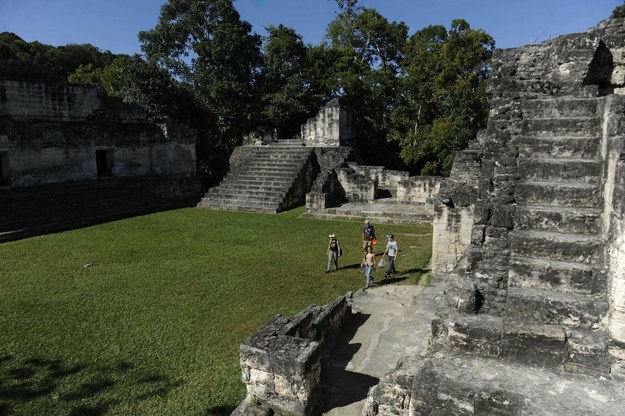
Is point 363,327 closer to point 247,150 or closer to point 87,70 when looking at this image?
point 247,150

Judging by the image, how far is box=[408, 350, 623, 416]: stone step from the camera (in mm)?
2664

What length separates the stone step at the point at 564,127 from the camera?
14.0 feet

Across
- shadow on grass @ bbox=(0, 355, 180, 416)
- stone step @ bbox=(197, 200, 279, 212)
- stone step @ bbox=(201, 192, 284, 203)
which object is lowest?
shadow on grass @ bbox=(0, 355, 180, 416)

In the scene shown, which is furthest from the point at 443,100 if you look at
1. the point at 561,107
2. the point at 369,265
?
the point at 561,107

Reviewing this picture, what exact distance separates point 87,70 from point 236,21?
19.1m

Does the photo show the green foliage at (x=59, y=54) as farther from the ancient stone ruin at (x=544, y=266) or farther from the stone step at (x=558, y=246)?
the stone step at (x=558, y=246)

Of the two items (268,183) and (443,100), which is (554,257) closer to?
(268,183)

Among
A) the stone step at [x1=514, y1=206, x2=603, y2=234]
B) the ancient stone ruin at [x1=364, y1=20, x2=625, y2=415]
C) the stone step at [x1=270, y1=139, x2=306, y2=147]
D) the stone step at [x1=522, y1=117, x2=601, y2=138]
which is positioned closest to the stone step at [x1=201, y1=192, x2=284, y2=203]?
the stone step at [x1=270, y1=139, x2=306, y2=147]

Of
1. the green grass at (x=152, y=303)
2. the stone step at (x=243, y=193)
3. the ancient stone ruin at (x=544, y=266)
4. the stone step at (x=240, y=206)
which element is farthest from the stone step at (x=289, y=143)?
the ancient stone ruin at (x=544, y=266)

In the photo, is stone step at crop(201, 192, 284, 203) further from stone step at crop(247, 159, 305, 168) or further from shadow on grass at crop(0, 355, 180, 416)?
shadow on grass at crop(0, 355, 180, 416)

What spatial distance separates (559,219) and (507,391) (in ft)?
5.79

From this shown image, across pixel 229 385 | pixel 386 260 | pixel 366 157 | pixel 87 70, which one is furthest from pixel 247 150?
pixel 87 70

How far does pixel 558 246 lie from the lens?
3625mm

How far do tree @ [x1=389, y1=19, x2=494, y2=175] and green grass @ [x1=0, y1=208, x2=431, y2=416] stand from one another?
7806 mm
